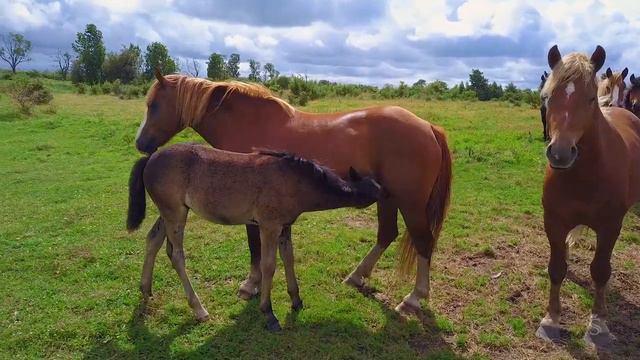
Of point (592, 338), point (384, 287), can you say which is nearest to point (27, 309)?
point (384, 287)

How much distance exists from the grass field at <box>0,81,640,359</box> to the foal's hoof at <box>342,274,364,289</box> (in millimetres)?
145

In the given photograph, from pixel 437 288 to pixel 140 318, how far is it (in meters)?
3.11

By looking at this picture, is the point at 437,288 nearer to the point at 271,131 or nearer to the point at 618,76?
the point at 271,131

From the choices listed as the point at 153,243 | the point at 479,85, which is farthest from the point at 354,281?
the point at 479,85

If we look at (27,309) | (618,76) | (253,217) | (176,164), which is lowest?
(27,309)

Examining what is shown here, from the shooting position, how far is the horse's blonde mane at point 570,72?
3.77 metres

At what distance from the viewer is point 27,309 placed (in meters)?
4.94

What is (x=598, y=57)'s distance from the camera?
12.8 ft

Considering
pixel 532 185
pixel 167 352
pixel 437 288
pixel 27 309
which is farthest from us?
pixel 532 185

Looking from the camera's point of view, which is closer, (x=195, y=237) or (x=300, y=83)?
(x=195, y=237)

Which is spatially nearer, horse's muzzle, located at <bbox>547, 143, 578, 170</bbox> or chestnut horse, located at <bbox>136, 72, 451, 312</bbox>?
horse's muzzle, located at <bbox>547, 143, 578, 170</bbox>

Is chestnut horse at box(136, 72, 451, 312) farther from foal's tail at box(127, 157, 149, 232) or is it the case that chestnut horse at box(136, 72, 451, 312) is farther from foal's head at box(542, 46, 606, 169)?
foal's head at box(542, 46, 606, 169)

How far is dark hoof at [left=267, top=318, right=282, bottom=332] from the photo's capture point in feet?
15.0

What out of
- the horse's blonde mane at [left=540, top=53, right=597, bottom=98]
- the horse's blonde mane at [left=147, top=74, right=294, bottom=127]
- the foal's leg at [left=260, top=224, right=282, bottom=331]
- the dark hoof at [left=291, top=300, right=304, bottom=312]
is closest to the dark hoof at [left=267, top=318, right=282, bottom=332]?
the foal's leg at [left=260, top=224, right=282, bottom=331]
